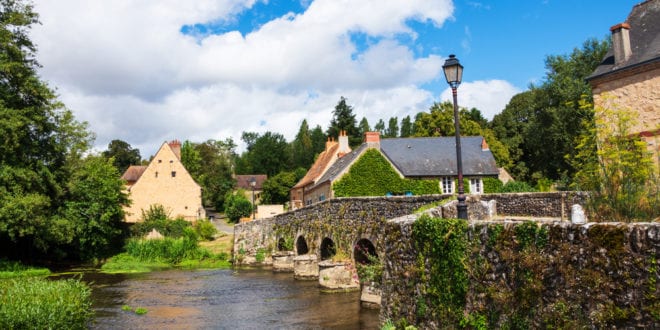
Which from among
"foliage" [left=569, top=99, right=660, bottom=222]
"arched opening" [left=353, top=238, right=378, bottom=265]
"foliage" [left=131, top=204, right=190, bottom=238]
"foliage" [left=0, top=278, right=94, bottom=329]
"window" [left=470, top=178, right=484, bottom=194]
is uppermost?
"window" [left=470, top=178, right=484, bottom=194]

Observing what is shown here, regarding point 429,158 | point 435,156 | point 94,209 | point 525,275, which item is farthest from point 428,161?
point 525,275

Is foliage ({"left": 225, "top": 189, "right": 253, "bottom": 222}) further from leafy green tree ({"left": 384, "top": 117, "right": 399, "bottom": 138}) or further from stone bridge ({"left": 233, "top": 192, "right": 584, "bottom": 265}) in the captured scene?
leafy green tree ({"left": 384, "top": 117, "right": 399, "bottom": 138})

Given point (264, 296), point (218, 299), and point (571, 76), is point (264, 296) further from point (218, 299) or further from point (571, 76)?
point (571, 76)

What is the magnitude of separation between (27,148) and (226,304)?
19134mm

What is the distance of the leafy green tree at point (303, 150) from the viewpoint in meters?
91.1

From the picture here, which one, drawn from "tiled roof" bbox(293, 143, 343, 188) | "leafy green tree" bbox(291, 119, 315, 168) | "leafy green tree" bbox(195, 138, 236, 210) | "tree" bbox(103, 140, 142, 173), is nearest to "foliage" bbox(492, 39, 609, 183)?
"tiled roof" bbox(293, 143, 343, 188)

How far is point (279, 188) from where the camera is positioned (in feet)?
207

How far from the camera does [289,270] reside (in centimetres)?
2833

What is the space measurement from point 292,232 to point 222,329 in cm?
1473

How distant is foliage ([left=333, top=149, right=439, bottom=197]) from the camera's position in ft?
109

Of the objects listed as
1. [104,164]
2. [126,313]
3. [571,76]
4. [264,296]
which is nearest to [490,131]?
[571,76]

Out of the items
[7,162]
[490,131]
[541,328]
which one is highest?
[490,131]

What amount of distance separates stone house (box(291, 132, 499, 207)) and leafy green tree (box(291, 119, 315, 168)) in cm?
5304

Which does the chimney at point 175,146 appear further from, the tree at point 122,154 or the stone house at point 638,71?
the stone house at point 638,71
